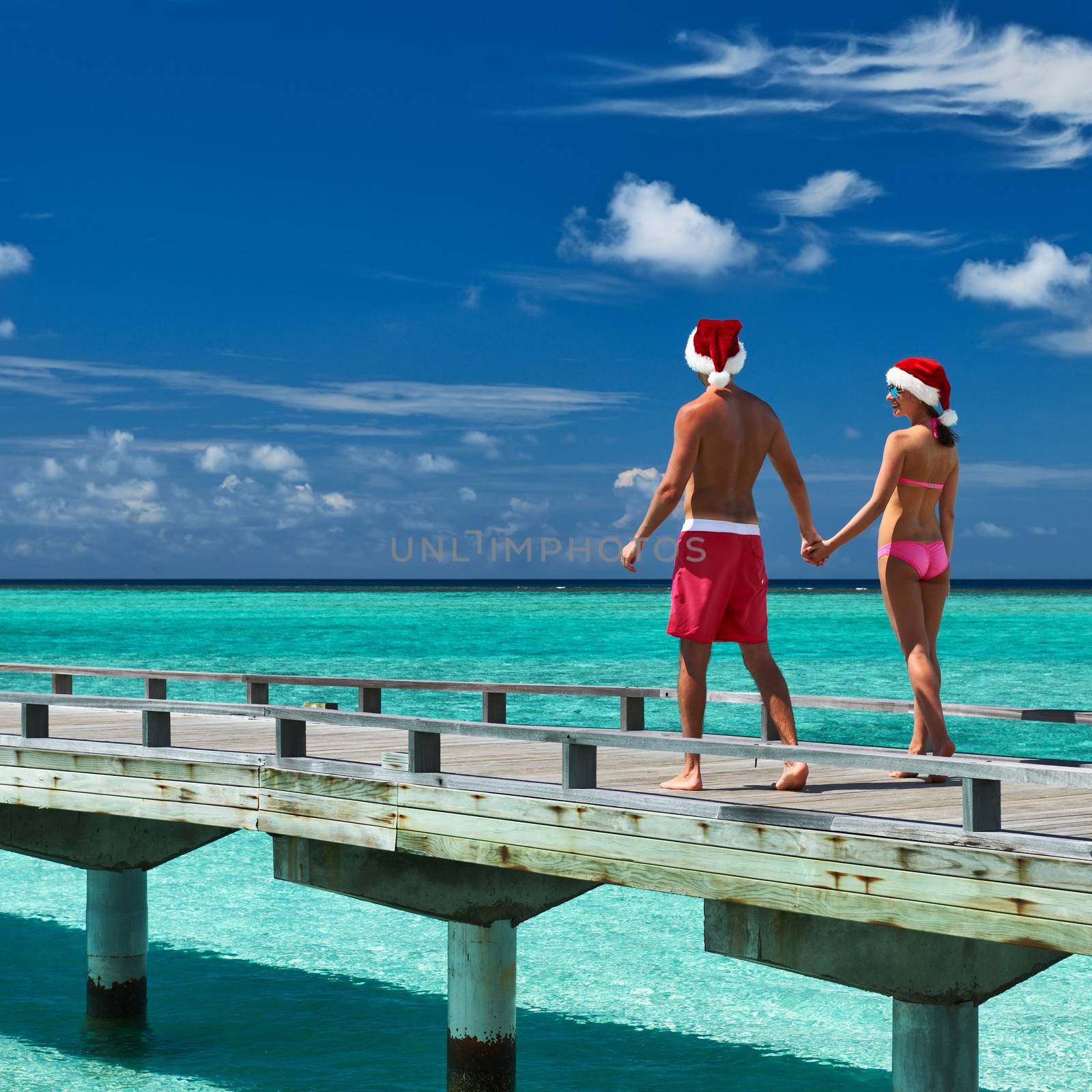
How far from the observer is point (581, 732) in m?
6.99

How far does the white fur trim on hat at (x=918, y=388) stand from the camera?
7707mm

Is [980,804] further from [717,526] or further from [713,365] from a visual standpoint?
[713,365]

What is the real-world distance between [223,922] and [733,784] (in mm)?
12084

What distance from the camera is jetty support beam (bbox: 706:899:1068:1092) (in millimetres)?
6668

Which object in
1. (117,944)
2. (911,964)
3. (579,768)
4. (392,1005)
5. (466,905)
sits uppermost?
(579,768)

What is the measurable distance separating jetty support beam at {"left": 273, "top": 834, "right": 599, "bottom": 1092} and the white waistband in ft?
7.21

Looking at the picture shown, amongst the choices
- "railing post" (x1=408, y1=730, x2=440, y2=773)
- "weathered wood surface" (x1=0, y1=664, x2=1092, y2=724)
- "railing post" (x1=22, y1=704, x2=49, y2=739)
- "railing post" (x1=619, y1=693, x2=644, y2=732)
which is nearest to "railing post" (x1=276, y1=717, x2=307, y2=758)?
"weathered wood surface" (x1=0, y1=664, x2=1092, y2=724)

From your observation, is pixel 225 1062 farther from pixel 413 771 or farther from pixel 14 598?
pixel 14 598

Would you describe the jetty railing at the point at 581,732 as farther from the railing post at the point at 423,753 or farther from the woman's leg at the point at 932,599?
the woman's leg at the point at 932,599

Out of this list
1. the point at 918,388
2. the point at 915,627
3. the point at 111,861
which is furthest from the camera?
the point at 111,861

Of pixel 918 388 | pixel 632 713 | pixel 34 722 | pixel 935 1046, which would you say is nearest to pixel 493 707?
pixel 632 713

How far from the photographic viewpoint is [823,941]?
672cm

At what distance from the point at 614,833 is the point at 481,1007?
119 inches

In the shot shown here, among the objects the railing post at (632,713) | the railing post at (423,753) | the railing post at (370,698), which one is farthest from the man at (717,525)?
the railing post at (370,698)
